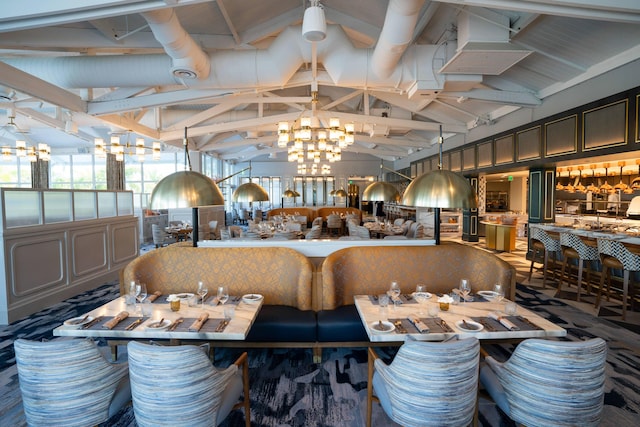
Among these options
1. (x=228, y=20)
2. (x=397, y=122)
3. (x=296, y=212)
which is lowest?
(x=296, y=212)

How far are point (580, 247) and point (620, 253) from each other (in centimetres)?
70

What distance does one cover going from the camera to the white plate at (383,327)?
84.5 inches

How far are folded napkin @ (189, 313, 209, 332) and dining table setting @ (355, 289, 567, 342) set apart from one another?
1.14 metres

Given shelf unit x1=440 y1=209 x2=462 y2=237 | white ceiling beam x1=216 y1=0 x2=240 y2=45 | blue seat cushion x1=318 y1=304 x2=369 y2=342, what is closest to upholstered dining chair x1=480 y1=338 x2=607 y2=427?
blue seat cushion x1=318 y1=304 x2=369 y2=342

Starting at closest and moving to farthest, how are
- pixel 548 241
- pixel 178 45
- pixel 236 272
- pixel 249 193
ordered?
1. pixel 178 45
2. pixel 236 272
3. pixel 249 193
4. pixel 548 241

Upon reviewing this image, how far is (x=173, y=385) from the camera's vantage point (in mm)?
1559

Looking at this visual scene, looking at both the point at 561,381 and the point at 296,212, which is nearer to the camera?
the point at 561,381

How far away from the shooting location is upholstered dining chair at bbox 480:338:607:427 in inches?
61.4

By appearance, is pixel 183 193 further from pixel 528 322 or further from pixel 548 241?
pixel 548 241

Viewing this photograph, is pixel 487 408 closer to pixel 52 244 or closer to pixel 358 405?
pixel 358 405

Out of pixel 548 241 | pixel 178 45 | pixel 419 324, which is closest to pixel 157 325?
pixel 419 324

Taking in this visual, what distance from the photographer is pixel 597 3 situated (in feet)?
8.66

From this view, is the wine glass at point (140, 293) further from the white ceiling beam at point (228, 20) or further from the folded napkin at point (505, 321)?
the white ceiling beam at point (228, 20)

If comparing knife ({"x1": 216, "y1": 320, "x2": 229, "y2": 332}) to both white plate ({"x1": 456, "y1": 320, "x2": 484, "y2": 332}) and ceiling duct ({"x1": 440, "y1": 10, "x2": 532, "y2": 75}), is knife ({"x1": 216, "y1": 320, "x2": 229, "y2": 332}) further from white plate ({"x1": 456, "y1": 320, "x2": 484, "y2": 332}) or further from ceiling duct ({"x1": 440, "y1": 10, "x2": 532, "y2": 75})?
ceiling duct ({"x1": 440, "y1": 10, "x2": 532, "y2": 75})
